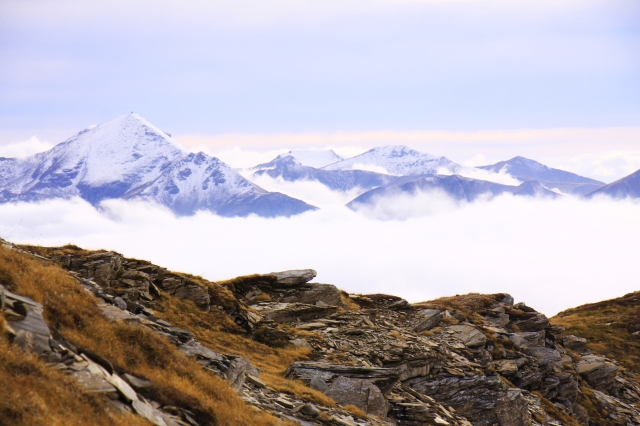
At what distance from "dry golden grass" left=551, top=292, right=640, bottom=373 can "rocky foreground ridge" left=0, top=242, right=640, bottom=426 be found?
278 inches

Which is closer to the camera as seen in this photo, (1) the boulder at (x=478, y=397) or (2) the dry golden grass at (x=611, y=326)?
(1) the boulder at (x=478, y=397)

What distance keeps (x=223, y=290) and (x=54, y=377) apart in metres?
29.1

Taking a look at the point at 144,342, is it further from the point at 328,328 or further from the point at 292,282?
the point at 292,282

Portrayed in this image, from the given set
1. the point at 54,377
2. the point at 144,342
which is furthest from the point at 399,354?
the point at 54,377

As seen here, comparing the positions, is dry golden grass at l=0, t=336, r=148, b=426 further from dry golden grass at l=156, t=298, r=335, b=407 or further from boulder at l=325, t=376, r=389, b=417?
dry golden grass at l=156, t=298, r=335, b=407

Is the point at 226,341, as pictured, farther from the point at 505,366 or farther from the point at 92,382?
the point at 505,366

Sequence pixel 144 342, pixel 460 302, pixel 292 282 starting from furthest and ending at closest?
pixel 460 302
pixel 292 282
pixel 144 342

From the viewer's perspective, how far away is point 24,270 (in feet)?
68.5

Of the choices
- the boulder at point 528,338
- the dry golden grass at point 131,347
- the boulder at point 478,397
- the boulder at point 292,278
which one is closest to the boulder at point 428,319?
the boulder at point 528,338

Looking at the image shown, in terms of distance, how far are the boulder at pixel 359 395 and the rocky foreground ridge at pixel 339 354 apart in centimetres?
6

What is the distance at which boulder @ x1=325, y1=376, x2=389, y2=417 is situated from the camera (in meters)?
28.3

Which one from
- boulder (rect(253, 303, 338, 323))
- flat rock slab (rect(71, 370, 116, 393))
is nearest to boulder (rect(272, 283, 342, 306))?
boulder (rect(253, 303, 338, 323))

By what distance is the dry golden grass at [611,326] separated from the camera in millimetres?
77412

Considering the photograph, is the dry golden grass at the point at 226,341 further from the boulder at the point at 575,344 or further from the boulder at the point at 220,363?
the boulder at the point at 575,344
